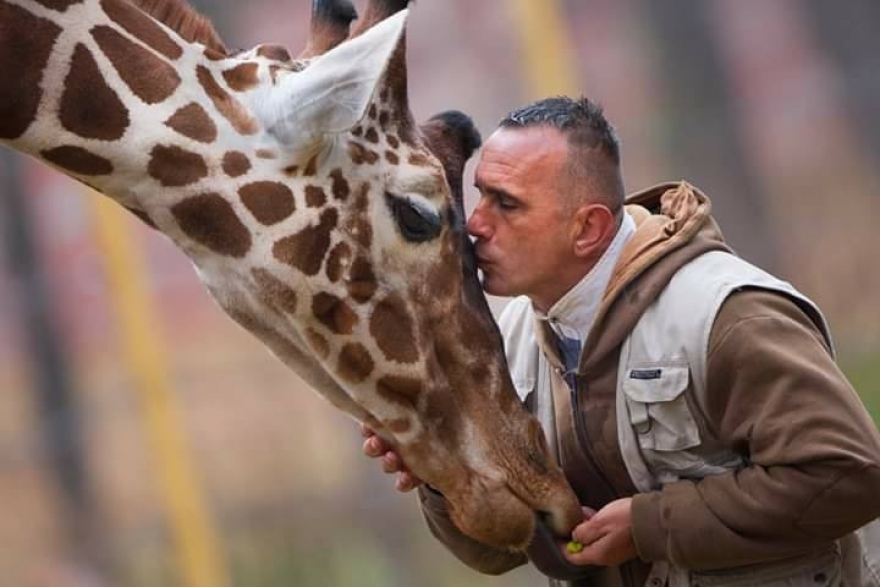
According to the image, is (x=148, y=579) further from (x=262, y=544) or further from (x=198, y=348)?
→ (x=198, y=348)

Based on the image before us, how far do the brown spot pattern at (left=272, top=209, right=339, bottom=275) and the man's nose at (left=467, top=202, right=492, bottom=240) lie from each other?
0.27 metres

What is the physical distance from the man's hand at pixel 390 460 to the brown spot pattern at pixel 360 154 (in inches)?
21.6

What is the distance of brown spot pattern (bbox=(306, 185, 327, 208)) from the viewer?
3467mm

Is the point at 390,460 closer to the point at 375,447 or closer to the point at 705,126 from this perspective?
the point at 375,447

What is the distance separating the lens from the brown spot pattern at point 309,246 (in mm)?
3467

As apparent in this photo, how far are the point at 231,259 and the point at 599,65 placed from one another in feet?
14.7

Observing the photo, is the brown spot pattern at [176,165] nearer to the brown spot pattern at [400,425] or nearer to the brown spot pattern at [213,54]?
the brown spot pattern at [213,54]

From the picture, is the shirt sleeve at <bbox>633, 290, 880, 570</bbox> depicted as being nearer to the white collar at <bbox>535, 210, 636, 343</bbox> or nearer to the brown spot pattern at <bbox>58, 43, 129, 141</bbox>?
the white collar at <bbox>535, 210, 636, 343</bbox>

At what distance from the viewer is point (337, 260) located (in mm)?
3490

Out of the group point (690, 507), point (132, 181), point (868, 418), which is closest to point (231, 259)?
point (132, 181)

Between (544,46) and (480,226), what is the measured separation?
4.10 m

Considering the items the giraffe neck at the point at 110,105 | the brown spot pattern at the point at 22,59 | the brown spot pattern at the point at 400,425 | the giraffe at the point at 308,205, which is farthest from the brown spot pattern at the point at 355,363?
the brown spot pattern at the point at 22,59

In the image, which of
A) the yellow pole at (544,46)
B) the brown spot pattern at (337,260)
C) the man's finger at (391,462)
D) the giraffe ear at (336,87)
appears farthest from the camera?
the yellow pole at (544,46)

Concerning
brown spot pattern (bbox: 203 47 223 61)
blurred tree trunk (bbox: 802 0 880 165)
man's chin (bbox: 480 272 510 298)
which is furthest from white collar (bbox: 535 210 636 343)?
blurred tree trunk (bbox: 802 0 880 165)
